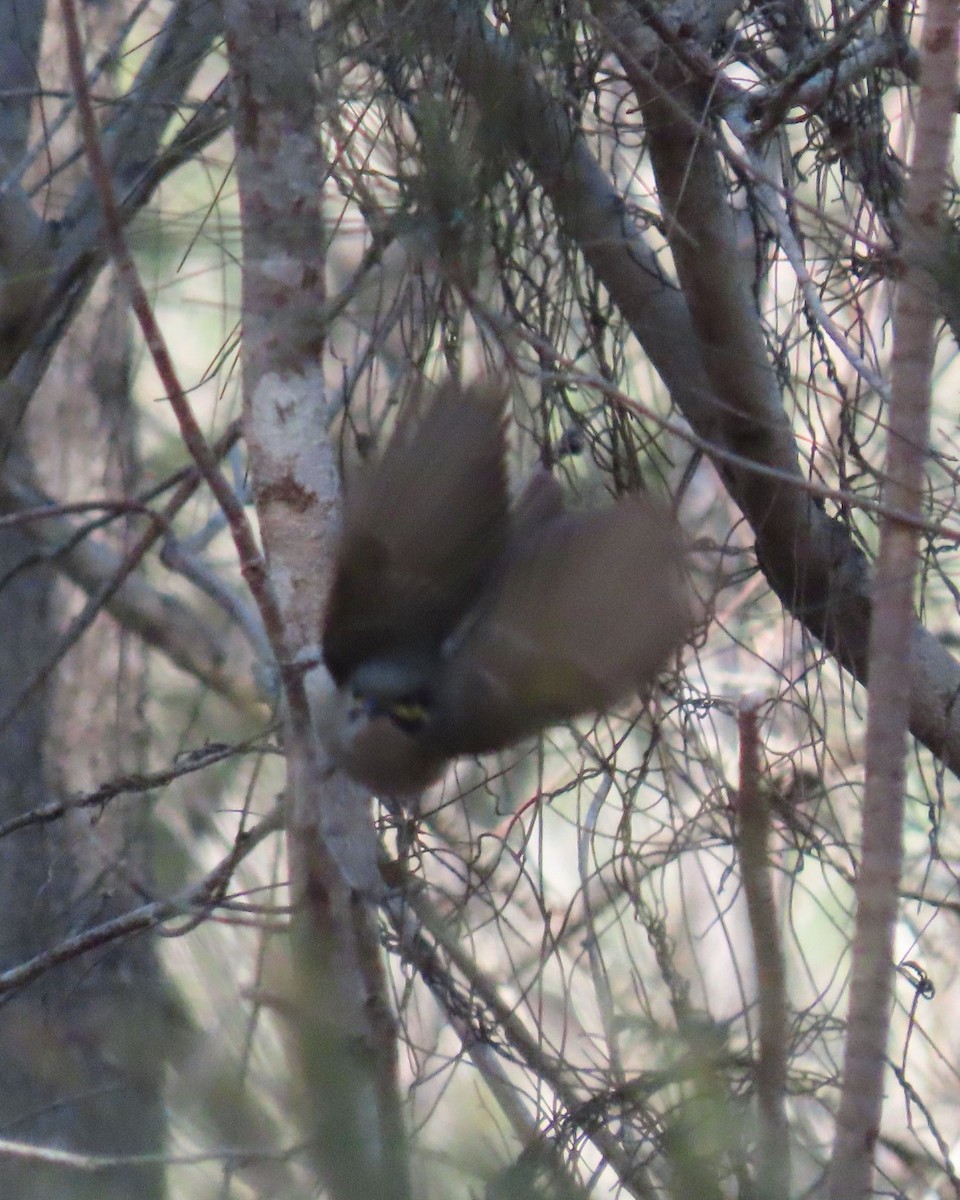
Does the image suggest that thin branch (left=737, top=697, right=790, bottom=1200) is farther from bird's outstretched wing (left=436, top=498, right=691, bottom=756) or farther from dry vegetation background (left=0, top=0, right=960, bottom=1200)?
bird's outstretched wing (left=436, top=498, right=691, bottom=756)

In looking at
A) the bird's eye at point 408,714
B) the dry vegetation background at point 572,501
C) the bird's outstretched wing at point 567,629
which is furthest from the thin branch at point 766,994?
the bird's eye at point 408,714

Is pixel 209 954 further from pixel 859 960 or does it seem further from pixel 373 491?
pixel 373 491

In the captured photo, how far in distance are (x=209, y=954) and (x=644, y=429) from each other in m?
1.09

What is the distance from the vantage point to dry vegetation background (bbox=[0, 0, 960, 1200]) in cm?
88

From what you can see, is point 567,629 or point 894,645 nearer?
point 894,645

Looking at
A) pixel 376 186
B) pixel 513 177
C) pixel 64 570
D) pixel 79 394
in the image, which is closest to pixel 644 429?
pixel 513 177

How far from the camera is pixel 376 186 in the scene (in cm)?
153

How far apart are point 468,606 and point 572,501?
35 cm

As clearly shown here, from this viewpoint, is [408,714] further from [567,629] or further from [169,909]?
[169,909]

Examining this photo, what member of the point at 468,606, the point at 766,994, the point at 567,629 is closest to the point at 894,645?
the point at 766,994

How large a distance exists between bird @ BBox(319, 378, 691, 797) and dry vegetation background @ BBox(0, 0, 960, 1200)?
79mm

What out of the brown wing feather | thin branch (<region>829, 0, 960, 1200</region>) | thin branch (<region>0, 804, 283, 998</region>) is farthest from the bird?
thin branch (<region>829, 0, 960, 1200</region>)

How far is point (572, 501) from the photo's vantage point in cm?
177

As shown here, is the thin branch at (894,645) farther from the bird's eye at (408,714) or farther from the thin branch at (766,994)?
the bird's eye at (408,714)
